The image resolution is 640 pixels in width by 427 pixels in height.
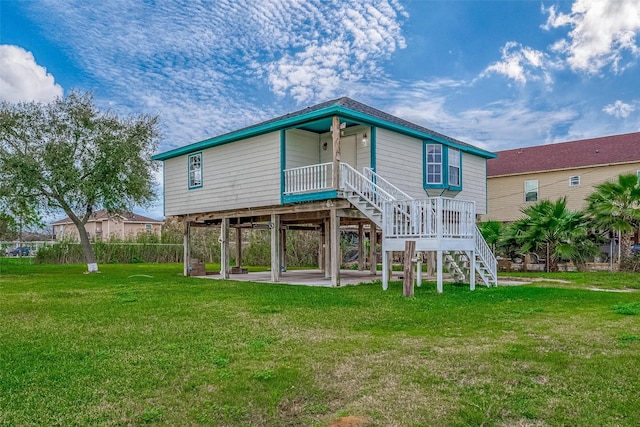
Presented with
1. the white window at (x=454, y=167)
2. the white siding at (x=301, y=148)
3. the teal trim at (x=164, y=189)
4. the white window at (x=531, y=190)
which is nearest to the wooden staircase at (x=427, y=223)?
the white siding at (x=301, y=148)

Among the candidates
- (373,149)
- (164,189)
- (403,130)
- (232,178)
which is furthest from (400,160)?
(164,189)

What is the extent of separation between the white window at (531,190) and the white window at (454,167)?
12.0 metres

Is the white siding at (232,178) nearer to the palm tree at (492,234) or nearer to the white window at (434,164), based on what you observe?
the white window at (434,164)

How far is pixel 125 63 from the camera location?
61.7 ft

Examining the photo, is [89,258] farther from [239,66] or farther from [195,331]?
[195,331]

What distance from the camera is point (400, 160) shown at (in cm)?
1450

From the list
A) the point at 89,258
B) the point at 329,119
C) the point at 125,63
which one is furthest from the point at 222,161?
the point at 89,258

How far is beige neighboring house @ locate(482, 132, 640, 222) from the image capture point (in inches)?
949

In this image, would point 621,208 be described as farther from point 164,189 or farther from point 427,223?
point 164,189

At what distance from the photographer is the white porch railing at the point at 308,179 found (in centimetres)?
1302

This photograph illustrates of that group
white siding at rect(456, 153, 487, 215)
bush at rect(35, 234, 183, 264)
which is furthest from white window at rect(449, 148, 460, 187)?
bush at rect(35, 234, 183, 264)

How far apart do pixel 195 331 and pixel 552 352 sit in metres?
4.43

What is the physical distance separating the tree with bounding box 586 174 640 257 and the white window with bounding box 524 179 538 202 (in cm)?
831

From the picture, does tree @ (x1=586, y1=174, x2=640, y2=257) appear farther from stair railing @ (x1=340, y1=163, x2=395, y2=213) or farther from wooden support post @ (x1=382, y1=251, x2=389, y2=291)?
wooden support post @ (x1=382, y1=251, x2=389, y2=291)
